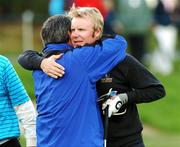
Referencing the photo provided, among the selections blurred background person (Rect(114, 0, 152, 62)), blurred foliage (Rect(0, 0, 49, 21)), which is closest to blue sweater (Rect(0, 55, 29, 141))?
blurred background person (Rect(114, 0, 152, 62))

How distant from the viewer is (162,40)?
20406mm

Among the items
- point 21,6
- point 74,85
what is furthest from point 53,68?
point 21,6

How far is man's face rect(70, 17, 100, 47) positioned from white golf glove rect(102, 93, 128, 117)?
46 cm

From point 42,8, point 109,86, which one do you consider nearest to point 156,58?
point 42,8

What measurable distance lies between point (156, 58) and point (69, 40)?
527 inches

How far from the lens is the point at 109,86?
6785 millimetres

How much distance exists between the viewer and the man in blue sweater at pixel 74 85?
21.2ft

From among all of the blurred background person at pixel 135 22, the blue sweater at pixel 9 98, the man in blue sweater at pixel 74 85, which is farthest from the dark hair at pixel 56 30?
the blurred background person at pixel 135 22

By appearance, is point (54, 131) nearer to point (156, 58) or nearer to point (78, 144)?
point (78, 144)

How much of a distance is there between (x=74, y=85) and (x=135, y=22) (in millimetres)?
11859

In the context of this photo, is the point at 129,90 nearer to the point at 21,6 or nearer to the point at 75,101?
the point at 75,101

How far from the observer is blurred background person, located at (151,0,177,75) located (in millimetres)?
19469

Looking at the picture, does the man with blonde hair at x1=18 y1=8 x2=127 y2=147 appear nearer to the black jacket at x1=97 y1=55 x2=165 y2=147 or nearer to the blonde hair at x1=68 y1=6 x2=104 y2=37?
the blonde hair at x1=68 y1=6 x2=104 y2=37

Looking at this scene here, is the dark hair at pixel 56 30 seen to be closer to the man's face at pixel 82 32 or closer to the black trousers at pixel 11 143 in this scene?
the man's face at pixel 82 32
